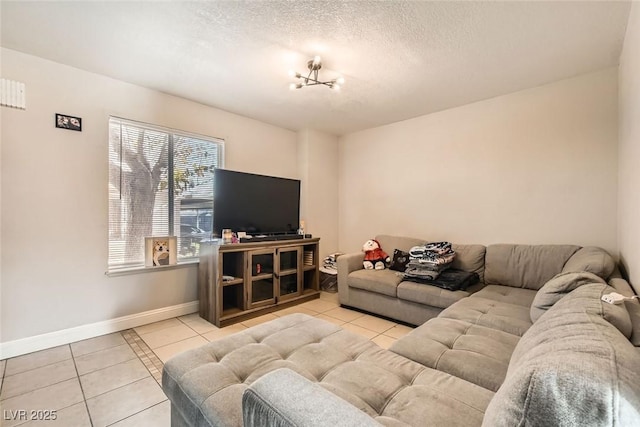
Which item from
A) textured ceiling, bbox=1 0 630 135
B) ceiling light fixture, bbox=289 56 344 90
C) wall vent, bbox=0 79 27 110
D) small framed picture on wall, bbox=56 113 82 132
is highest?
textured ceiling, bbox=1 0 630 135

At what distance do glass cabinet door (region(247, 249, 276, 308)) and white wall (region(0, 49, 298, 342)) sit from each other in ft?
3.21

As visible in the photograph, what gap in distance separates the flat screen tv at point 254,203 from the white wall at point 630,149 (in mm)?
3102

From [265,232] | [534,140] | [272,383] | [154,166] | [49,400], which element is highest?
[534,140]

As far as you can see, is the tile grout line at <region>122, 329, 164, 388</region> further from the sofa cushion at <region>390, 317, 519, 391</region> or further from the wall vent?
the wall vent

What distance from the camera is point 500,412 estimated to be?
2.01ft

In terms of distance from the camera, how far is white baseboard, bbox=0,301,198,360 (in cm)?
223

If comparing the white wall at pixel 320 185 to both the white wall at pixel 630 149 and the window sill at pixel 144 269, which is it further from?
the white wall at pixel 630 149

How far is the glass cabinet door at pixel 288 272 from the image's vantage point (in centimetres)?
340

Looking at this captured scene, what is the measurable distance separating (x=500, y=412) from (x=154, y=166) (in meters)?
3.36

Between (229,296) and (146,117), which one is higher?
(146,117)

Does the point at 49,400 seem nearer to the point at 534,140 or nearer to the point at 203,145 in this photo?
the point at 203,145

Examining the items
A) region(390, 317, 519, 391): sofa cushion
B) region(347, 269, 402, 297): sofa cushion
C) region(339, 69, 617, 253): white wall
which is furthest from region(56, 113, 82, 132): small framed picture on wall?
region(339, 69, 617, 253): white wall

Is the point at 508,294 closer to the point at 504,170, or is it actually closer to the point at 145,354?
the point at 504,170

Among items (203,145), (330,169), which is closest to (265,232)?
(203,145)
